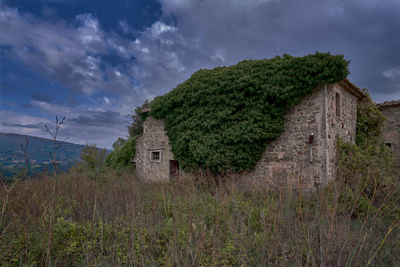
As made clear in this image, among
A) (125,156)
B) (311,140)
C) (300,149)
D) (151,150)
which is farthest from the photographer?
(125,156)

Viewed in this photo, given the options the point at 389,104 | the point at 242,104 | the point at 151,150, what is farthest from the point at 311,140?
the point at 151,150

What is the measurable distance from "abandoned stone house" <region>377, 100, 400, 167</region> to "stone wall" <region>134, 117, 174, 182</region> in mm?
10391

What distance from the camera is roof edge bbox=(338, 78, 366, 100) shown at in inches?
279

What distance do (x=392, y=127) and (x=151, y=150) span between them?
38.7 ft

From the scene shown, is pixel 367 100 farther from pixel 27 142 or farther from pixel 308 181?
pixel 27 142

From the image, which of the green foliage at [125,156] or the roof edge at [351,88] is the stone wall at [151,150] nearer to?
the green foliage at [125,156]

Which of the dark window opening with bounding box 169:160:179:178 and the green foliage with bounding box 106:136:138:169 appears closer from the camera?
the dark window opening with bounding box 169:160:179:178

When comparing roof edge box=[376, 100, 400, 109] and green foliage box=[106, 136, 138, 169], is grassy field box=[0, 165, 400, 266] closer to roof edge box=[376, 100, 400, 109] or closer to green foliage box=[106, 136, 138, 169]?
green foliage box=[106, 136, 138, 169]

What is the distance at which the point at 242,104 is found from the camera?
7.29 m

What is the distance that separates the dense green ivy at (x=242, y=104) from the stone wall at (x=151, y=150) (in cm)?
150

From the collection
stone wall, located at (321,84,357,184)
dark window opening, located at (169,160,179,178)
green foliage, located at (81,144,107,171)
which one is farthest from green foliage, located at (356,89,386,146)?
green foliage, located at (81,144,107,171)

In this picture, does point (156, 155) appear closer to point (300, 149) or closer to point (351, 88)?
point (300, 149)

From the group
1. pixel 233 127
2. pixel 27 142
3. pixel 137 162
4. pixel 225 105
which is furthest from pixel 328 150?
pixel 137 162

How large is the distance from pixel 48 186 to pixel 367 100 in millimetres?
12179
